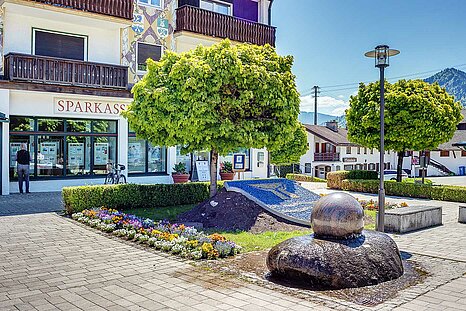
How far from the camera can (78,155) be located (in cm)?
1906

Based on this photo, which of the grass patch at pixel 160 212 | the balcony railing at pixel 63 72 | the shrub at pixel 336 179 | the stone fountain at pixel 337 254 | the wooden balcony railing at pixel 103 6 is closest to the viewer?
the stone fountain at pixel 337 254

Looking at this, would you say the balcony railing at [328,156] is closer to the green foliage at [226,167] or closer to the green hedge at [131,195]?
the green foliage at [226,167]

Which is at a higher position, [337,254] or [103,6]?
[103,6]

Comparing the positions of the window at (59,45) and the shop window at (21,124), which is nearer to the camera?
the shop window at (21,124)

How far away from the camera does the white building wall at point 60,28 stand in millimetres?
17172

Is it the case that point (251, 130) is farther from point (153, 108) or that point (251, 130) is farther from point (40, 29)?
point (40, 29)

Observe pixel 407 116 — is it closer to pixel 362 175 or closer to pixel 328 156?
pixel 362 175

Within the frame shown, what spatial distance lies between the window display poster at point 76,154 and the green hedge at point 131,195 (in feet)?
22.4

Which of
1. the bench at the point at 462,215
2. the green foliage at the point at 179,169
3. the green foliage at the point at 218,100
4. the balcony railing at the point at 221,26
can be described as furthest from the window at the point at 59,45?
the bench at the point at 462,215

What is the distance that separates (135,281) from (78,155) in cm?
1391

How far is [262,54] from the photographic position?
12.7 meters

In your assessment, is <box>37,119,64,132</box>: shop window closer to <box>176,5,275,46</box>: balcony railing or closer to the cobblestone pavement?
the cobblestone pavement

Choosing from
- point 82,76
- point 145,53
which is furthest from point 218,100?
point 145,53

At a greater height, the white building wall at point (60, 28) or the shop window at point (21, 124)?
the white building wall at point (60, 28)
